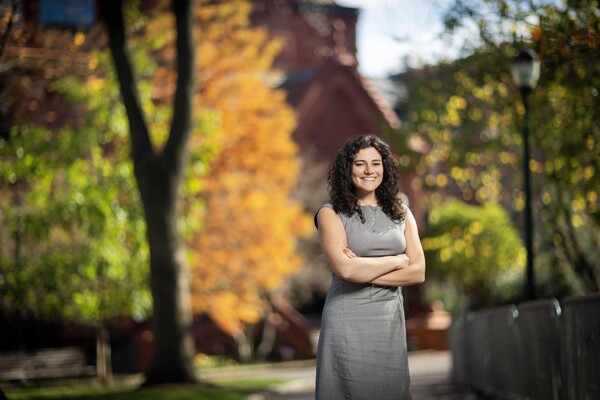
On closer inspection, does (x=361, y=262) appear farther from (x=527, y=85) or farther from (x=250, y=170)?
(x=250, y=170)

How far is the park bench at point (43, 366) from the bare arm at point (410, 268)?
20.5 meters

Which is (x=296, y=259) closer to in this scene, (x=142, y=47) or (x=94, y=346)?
(x=94, y=346)

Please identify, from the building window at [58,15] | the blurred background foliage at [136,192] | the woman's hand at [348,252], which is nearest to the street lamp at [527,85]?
the blurred background foliage at [136,192]

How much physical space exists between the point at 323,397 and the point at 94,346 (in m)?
29.1

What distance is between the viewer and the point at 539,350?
11633 millimetres

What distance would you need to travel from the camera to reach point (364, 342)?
6297 millimetres

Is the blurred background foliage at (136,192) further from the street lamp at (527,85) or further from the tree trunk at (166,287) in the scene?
the street lamp at (527,85)

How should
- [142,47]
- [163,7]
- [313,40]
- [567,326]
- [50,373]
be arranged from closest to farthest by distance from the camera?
[567,326] < [142,47] < [50,373] < [163,7] < [313,40]

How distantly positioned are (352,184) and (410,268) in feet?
1.86

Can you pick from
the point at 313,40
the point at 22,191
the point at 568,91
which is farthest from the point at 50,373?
the point at 313,40

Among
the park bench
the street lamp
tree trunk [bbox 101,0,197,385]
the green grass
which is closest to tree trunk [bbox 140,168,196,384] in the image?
tree trunk [bbox 101,0,197,385]

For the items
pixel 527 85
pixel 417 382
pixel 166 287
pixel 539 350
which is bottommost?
pixel 417 382

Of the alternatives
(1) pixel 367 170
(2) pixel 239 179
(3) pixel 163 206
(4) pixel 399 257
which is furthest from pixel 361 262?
(2) pixel 239 179

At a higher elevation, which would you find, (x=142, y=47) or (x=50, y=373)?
(x=142, y=47)
